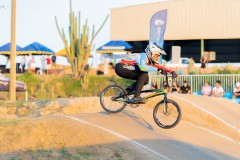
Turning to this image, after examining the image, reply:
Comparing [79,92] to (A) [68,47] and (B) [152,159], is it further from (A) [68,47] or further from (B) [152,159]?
(B) [152,159]

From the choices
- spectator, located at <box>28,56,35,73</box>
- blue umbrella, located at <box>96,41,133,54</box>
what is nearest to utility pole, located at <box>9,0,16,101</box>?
spectator, located at <box>28,56,35,73</box>

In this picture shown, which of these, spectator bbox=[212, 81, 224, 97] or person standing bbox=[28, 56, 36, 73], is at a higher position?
person standing bbox=[28, 56, 36, 73]

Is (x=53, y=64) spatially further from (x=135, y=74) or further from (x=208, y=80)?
(x=135, y=74)

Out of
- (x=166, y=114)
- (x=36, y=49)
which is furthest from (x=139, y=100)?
(x=36, y=49)

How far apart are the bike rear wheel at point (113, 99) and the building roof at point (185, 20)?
32379 millimetres

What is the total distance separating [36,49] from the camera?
35.8 meters

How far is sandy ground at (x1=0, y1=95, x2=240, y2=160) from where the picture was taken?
28.6 ft

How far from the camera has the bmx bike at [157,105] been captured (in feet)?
37.3

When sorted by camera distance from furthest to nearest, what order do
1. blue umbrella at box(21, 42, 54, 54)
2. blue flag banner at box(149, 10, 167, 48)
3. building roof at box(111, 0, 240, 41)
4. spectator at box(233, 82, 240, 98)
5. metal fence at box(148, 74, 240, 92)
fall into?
building roof at box(111, 0, 240, 41) < blue umbrella at box(21, 42, 54, 54) < blue flag banner at box(149, 10, 167, 48) < metal fence at box(148, 74, 240, 92) < spectator at box(233, 82, 240, 98)

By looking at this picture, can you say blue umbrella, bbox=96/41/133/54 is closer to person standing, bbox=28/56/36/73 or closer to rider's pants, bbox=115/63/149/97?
person standing, bbox=28/56/36/73

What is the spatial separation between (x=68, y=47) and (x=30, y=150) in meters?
19.6

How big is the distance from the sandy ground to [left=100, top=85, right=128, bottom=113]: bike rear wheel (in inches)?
7.2

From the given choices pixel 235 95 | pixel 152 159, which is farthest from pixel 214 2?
pixel 152 159

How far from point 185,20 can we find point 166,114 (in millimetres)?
33952
